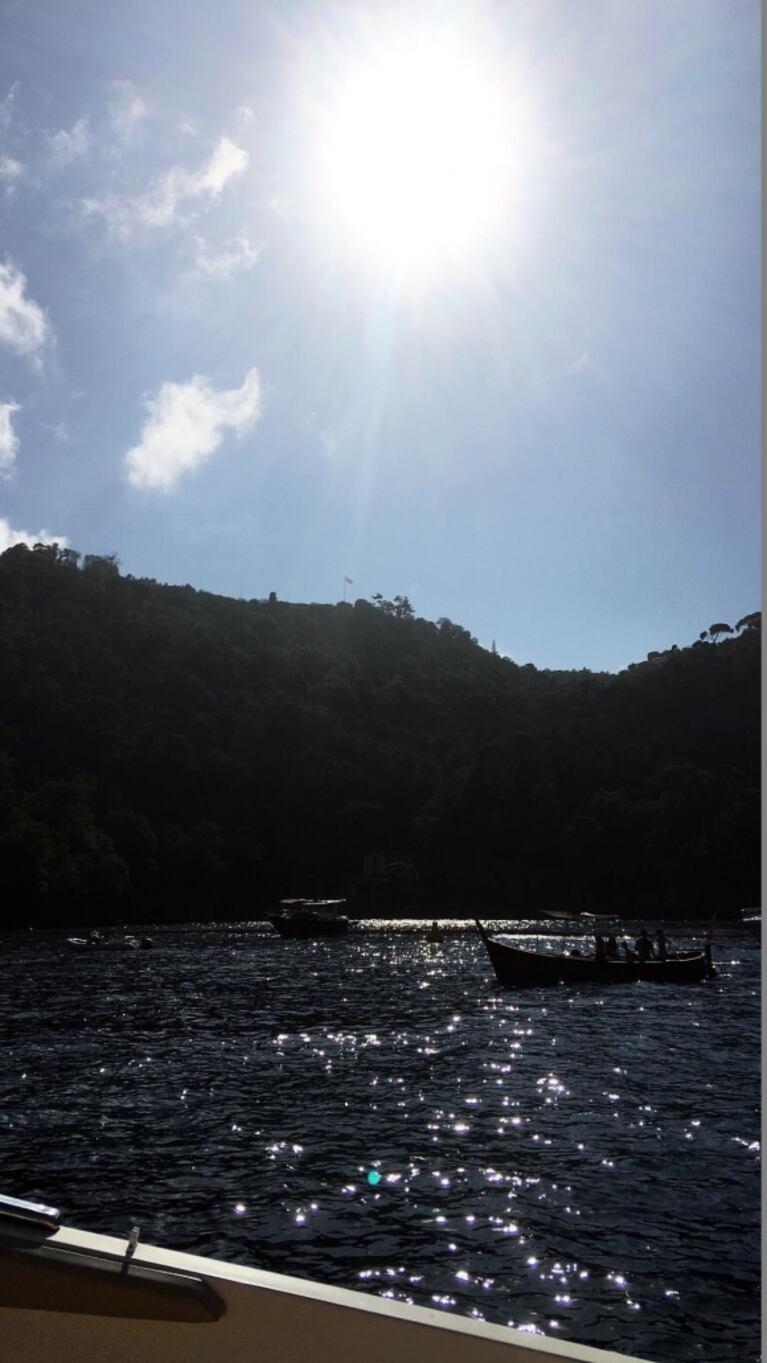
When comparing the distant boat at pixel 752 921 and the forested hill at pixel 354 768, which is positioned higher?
the forested hill at pixel 354 768

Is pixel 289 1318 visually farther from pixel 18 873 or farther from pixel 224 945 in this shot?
pixel 18 873

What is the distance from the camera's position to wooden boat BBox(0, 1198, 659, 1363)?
1816 millimetres

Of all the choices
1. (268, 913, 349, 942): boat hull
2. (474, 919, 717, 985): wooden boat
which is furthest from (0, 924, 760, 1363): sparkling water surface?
(268, 913, 349, 942): boat hull

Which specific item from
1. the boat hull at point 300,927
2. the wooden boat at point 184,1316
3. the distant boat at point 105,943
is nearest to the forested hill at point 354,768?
the boat hull at point 300,927

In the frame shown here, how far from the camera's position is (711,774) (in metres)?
78.5

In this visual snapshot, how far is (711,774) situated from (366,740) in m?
30.6

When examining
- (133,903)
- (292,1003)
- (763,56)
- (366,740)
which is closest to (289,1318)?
(763,56)

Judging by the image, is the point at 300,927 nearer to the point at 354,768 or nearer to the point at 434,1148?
the point at 354,768

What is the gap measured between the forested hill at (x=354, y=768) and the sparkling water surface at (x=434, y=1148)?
150ft

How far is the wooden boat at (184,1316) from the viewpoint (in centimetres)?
182

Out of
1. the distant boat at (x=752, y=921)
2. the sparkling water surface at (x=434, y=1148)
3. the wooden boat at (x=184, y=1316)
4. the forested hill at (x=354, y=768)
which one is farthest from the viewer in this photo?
the forested hill at (x=354, y=768)

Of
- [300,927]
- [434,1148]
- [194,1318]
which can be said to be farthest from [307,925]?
[194,1318]

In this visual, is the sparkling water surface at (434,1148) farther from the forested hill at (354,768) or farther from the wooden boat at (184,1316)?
the forested hill at (354,768)

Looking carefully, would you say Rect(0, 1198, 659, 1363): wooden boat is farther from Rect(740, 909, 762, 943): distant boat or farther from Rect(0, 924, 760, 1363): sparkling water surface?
Rect(740, 909, 762, 943): distant boat
